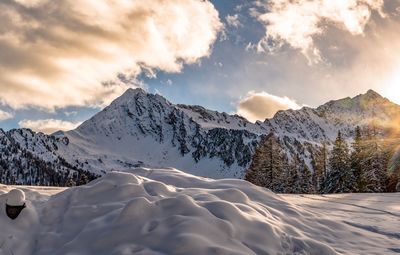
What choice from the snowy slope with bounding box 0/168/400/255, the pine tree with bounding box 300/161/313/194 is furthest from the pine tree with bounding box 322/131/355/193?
the snowy slope with bounding box 0/168/400/255

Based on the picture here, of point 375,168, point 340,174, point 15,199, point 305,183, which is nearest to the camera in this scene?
point 15,199

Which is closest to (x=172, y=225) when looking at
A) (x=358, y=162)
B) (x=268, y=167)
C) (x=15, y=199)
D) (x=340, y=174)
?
(x=15, y=199)

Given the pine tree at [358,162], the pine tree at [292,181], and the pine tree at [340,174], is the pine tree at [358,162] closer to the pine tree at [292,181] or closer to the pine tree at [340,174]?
the pine tree at [340,174]

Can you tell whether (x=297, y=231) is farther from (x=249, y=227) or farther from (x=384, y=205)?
(x=384, y=205)

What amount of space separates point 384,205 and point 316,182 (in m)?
50.6

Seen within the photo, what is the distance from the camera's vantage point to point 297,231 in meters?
9.45

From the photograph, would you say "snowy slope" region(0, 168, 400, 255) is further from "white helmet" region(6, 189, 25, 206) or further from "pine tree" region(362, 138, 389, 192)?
"pine tree" region(362, 138, 389, 192)

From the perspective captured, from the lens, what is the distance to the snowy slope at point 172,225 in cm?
813

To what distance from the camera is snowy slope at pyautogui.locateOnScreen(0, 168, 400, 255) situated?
26.7ft

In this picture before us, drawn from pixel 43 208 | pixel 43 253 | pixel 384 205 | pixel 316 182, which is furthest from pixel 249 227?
pixel 316 182

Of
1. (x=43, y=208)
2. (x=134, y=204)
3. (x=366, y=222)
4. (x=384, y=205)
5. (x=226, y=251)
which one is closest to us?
(x=226, y=251)

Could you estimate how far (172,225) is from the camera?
8.47 metres

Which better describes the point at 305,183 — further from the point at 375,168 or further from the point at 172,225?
the point at 172,225

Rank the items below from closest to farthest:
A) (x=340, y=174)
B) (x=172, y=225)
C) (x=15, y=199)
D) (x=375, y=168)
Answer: (x=172, y=225), (x=15, y=199), (x=375, y=168), (x=340, y=174)
